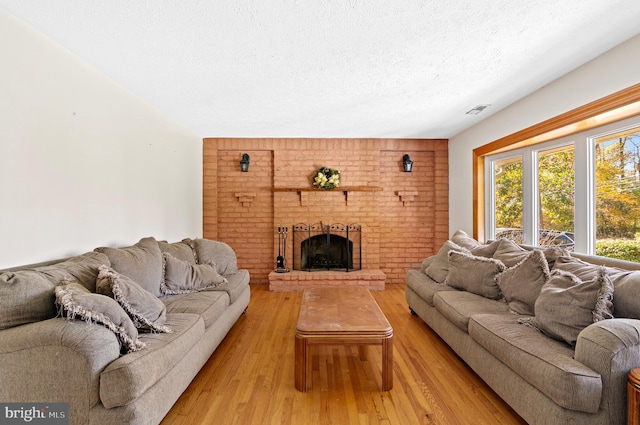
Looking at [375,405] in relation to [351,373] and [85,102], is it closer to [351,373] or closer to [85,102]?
[351,373]

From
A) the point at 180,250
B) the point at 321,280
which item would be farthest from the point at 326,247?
the point at 180,250

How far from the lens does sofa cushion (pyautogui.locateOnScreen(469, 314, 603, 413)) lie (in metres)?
1.46

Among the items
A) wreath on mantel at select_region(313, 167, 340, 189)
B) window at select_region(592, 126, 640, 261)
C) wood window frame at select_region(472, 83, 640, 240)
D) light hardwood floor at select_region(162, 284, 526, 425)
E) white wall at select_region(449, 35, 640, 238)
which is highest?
white wall at select_region(449, 35, 640, 238)

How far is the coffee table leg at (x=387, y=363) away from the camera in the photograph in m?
2.14

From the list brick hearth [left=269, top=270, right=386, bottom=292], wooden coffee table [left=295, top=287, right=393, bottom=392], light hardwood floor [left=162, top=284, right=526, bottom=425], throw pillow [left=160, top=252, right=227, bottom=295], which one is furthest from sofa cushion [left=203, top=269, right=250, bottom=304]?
brick hearth [left=269, top=270, right=386, bottom=292]

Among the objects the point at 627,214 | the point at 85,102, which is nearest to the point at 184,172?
the point at 85,102

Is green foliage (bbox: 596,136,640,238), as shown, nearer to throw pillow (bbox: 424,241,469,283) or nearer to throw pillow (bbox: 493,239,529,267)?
throw pillow (bbox: 493,239,529,267)

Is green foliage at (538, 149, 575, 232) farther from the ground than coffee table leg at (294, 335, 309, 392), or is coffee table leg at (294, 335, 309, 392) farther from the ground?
green foliage at (538, 149, 575, 232)

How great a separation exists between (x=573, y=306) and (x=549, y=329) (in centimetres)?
20

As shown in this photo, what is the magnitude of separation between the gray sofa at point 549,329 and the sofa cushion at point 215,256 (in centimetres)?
231

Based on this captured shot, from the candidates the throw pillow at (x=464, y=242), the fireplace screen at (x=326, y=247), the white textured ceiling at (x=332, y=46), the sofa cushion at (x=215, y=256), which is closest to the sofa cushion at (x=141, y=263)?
the sofa cushion at (x=215, y=256)

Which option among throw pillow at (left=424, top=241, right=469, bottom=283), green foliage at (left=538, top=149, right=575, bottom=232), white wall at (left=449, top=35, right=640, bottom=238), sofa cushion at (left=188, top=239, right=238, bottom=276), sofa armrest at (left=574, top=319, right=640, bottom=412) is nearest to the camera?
sofa armrest at (left=574, top=319, right=640, bottom=412)

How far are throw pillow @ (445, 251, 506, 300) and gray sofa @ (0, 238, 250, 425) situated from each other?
2379 millimetres

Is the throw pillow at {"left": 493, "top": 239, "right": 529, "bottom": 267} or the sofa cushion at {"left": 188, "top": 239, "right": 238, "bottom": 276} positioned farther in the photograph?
the sofa cushion at {"left": 188, "top": 239, "right": 238, "bottom": 276}
